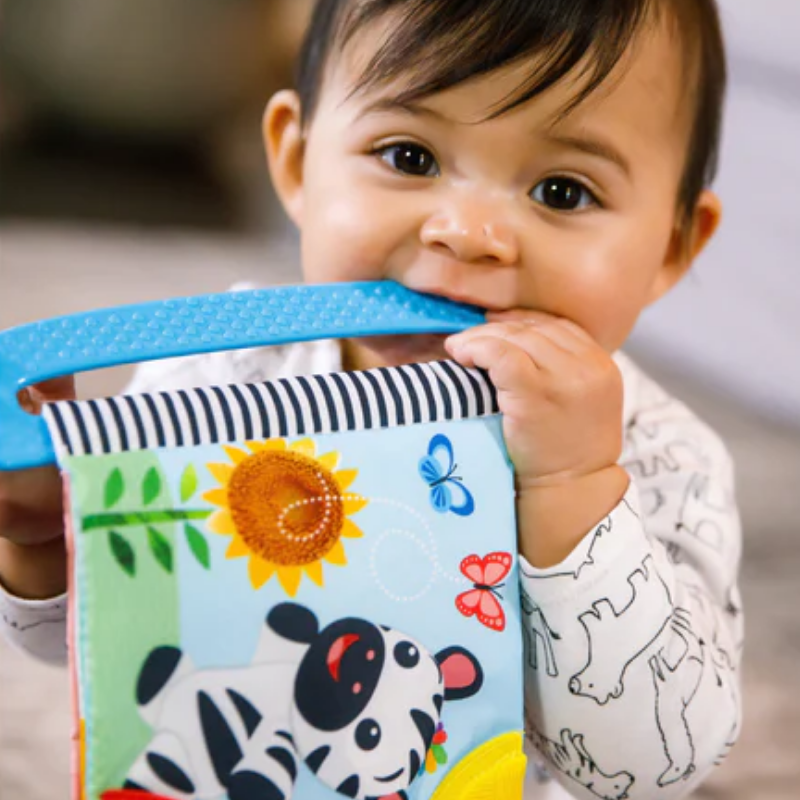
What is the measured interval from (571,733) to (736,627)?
189 mm

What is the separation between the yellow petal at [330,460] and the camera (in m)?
0.48

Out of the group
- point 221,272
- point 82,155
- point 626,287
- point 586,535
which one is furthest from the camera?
point 82,155

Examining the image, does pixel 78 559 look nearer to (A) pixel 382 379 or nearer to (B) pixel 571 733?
(A) pixel 382 379

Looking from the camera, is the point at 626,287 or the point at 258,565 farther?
the point at 626,287

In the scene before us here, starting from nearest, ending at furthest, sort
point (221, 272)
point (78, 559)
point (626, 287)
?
point (78, 559) → point (626, 287) → point (221, 272)

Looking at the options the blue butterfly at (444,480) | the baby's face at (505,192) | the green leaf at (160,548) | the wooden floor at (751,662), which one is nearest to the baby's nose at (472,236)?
the baby's face at (505,192)

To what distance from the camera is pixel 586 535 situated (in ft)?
1.81

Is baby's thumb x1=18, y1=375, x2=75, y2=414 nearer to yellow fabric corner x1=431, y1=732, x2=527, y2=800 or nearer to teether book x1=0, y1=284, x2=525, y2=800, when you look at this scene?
teether book x1=0, y1=284, x2=525, y2=800

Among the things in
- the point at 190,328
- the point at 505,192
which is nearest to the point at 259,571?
the point at 190,328

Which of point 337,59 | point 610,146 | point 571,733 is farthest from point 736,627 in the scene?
point 337,59

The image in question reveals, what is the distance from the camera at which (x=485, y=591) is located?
510mm

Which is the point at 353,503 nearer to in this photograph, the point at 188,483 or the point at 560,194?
the point at 188,483

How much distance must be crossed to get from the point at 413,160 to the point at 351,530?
9.5 inches

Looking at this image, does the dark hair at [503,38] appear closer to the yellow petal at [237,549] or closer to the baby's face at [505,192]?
the baby's face at [505,192]
